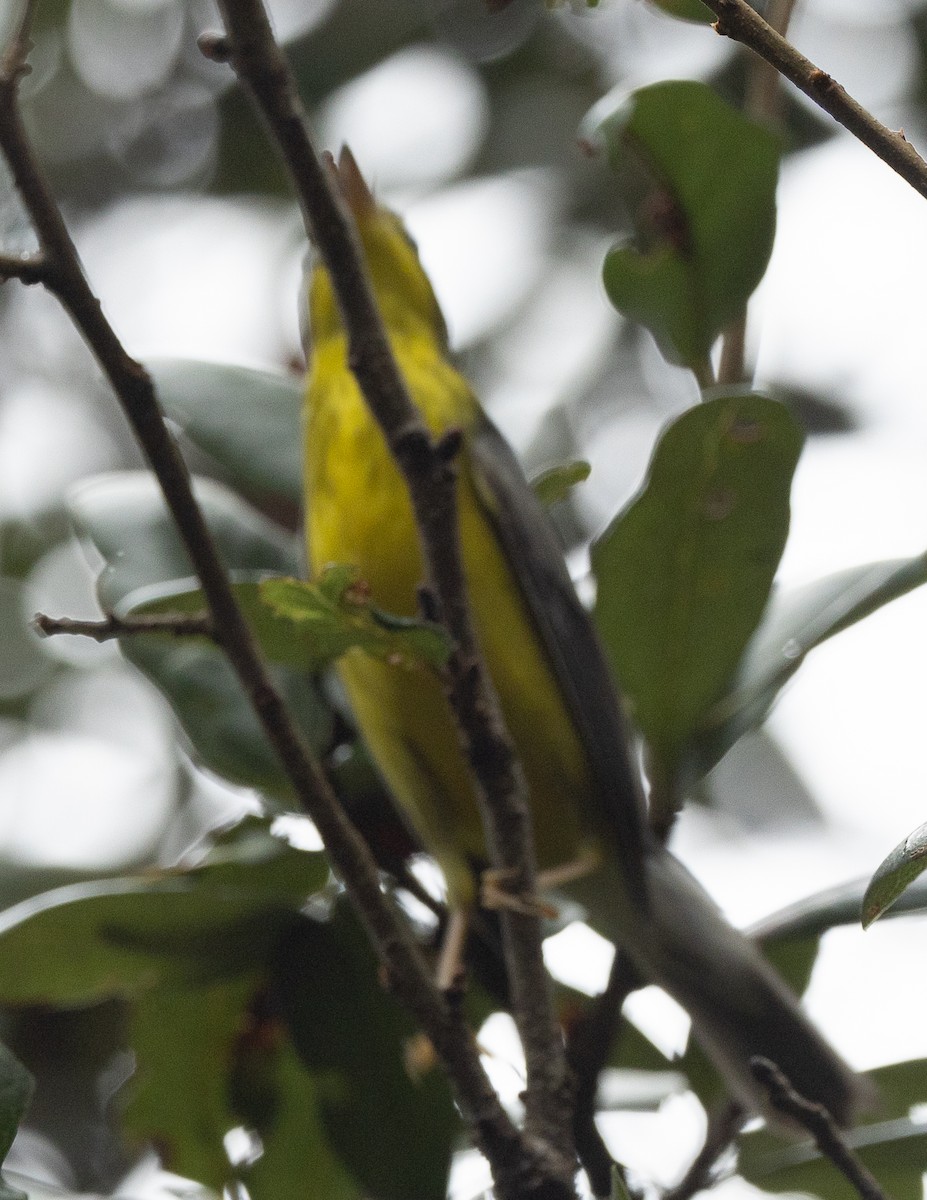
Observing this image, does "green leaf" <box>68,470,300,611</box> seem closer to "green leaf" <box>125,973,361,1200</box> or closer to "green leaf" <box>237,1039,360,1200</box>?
"green leaf" <box>125,973,361,1200</box>

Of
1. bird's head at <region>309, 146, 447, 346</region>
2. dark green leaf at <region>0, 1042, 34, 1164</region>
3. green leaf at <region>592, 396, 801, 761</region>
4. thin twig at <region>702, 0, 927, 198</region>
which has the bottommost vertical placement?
dark green leaf at <region>0, 1042, 34, 1164</region>

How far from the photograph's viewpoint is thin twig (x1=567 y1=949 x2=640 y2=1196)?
1.90 metres

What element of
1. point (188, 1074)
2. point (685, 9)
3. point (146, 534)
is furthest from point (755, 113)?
point (188, 1074)

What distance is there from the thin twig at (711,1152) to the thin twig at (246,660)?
0.42 metres

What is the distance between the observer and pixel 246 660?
1546 millimetres

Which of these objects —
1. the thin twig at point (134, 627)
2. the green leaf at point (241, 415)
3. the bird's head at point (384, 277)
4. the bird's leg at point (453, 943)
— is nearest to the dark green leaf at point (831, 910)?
the bird's leg at point (453, 943)

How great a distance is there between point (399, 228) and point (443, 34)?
86.4 inches

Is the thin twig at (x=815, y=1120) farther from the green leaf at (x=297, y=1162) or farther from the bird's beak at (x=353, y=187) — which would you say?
the bird's beak at (x=353, y=187)

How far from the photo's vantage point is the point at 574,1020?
2.29 m

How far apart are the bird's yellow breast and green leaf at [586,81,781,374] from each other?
1.70 ft

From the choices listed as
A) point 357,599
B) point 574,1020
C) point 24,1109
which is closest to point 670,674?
point 574,1020

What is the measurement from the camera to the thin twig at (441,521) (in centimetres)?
145

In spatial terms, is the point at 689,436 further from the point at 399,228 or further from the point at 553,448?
the point at 399,228

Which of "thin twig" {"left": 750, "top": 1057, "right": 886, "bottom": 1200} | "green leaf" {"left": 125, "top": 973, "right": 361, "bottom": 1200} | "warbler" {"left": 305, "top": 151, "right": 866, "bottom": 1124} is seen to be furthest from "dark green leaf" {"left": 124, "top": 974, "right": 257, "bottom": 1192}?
"thin twig" {"left": 750, "top": 1057, "right": 886, "bottom": 1200}
